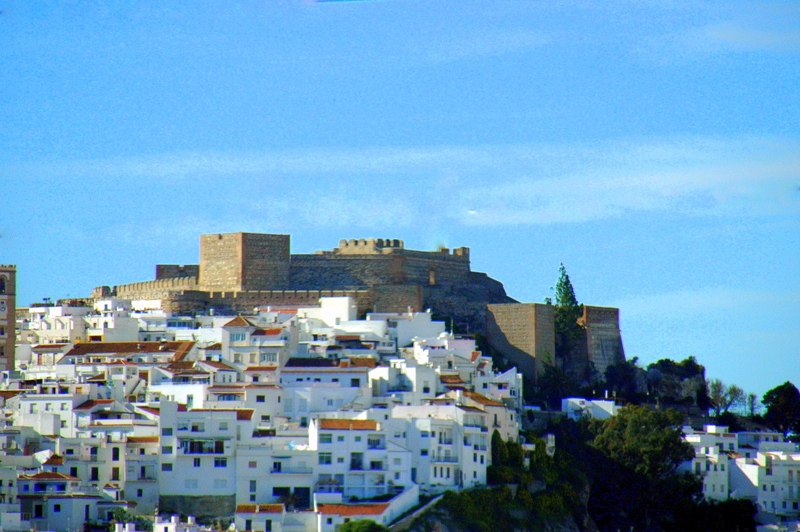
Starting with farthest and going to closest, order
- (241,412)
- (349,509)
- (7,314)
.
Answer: (7,314) < (241,412) < (349,509)

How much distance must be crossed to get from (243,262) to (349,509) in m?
22.1

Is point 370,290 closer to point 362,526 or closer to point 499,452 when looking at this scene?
point 499,452

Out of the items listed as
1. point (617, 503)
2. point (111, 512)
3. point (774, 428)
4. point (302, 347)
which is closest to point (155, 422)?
point (111, 512)

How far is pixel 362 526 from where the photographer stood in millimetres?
53062

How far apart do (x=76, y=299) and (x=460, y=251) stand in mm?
15006

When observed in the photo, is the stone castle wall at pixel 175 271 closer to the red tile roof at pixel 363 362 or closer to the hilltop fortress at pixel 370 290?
the hilltop fortress at pixel 370 290

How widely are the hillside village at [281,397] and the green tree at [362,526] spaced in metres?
0.51

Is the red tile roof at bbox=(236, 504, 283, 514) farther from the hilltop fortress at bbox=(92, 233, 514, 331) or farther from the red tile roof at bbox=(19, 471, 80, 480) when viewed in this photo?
the hilltop fortress at bbox=(92, 233, 514, 331)

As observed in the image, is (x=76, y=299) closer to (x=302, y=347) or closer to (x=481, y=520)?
(x=302, y=347)

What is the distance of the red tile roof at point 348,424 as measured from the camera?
186 feet

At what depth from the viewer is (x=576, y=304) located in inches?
3095

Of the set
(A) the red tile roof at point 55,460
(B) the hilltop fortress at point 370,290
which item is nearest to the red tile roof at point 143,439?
(A) the red tile roof at point 55,460

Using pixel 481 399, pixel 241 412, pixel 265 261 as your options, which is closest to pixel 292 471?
pixel 241 412

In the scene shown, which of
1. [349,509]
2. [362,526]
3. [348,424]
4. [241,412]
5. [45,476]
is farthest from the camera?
[241,412]
